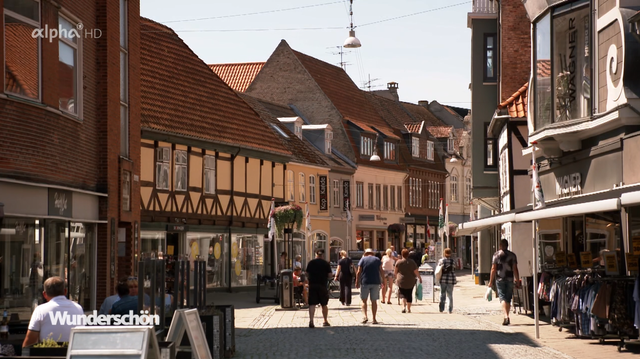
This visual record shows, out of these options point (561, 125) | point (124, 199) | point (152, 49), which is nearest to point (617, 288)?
point (561, 125)

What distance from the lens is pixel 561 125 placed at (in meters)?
19.8

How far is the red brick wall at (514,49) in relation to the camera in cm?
3522

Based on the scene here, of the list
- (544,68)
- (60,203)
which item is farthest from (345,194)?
(60,203)

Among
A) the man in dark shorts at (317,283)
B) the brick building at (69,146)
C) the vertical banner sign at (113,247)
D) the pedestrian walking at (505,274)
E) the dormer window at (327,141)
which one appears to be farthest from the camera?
the dormer window at (327,141)

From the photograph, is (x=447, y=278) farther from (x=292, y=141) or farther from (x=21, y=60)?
(x=292, y=141)

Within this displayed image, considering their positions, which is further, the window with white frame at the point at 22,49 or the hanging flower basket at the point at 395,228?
the hanging flower basket at the point at 395,228

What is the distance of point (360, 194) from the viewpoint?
63.9 metres

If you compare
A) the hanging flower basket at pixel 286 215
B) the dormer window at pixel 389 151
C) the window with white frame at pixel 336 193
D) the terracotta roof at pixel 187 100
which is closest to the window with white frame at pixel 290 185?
the terracotta roof at pixel 187 100

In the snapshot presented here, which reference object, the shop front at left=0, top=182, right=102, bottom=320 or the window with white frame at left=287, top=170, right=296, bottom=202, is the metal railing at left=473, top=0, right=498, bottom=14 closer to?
the window with white frame at left=287, top=170, right=296, bottom=202

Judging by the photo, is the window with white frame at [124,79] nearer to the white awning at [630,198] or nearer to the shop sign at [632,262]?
the shop sign at [632,262]

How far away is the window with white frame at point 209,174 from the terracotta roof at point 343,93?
24.5 meters

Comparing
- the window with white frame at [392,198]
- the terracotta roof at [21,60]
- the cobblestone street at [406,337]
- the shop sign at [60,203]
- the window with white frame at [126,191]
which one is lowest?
the cobblestone street at [406,337]

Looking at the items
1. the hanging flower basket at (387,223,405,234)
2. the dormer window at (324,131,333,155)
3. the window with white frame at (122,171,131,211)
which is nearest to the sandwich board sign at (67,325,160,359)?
the window with white frame at (122,171,131,211)

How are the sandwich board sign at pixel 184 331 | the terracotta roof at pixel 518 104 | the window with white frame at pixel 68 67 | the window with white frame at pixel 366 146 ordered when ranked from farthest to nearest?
the window with white frame at pixel 366 146
the terracotta roof at pixel 518 104
the window with white frame at pixel 68 67
the sandwich board sign at pixel 184 331
